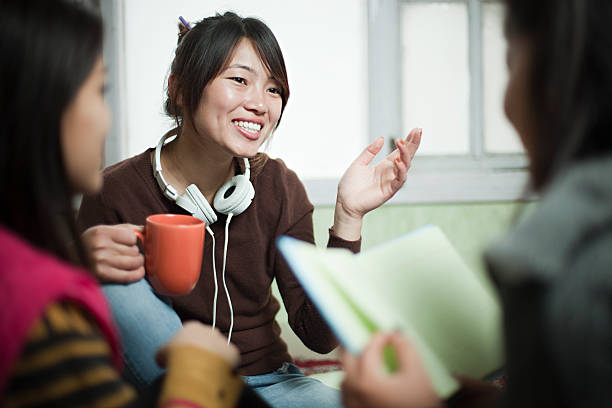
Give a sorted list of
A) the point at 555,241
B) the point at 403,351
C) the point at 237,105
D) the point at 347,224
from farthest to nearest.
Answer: the point at 237,105, the point at 347,224, the point at 403,351, the point at 555,241

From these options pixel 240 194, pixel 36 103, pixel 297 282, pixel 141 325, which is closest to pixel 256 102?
pixel 240 194

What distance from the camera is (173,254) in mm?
906

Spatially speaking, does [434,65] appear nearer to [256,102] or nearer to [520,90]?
[256,102]

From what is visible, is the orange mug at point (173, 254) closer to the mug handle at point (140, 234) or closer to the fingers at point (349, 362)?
the mug handle at point (140, 234)

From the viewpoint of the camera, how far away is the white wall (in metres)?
1.96

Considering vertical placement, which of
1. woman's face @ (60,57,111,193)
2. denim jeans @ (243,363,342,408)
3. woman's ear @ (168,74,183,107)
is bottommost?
denim jeans @ (243,363,342,408)

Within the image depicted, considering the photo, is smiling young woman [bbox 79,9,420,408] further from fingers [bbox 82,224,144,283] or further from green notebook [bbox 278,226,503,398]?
green notebook [bbox 278,226,503,398]

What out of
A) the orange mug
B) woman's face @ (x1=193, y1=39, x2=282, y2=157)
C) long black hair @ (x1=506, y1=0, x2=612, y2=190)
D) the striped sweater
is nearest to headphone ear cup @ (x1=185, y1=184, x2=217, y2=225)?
woman's face @ (x1=193, y1=39, x2=282, y2=157)

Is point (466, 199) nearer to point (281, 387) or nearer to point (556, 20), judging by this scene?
point (281, 387)

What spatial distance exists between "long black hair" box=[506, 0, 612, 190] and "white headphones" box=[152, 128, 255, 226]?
83cm

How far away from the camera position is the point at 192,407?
0.63m

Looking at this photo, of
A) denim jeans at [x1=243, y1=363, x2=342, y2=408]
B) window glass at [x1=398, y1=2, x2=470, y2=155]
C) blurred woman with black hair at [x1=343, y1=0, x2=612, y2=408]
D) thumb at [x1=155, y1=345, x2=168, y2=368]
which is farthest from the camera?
window glass at [x1=398, y1=2, x2=470, y2=155]

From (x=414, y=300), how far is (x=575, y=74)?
334 millimetres

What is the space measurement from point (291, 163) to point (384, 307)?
1.49 m
